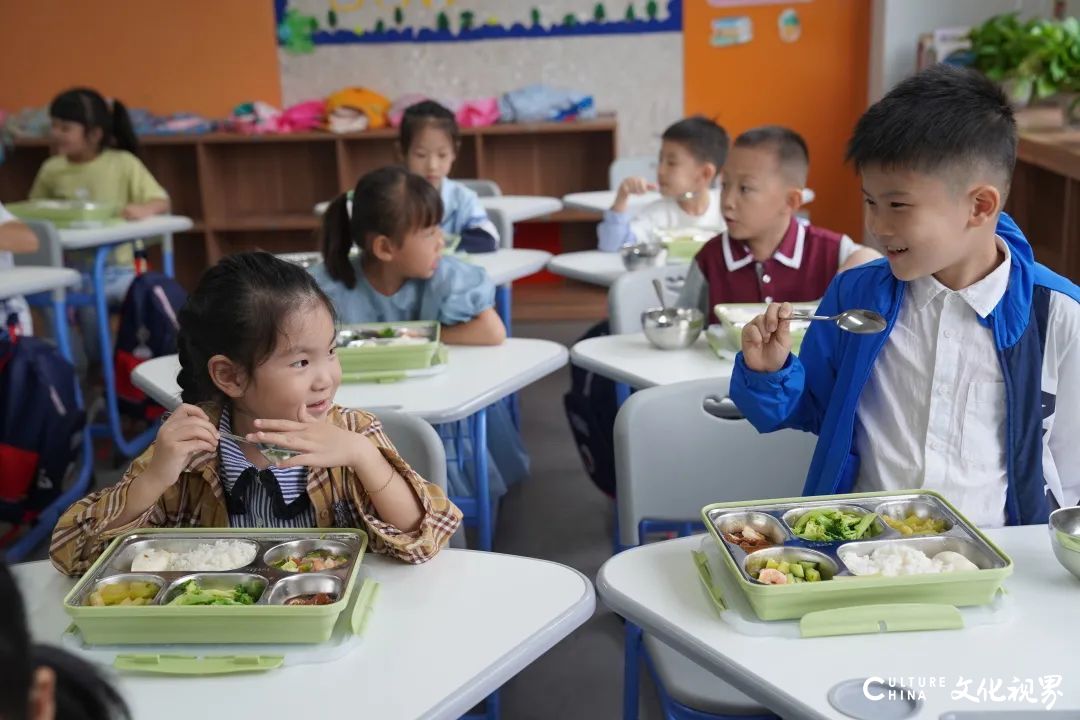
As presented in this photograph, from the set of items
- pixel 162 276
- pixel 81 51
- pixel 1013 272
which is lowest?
pixel 162 276

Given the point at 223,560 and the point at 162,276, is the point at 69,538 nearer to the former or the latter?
the point at 223,560

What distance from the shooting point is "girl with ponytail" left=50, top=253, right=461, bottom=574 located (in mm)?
1452

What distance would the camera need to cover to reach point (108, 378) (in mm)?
3797

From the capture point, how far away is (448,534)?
143cm

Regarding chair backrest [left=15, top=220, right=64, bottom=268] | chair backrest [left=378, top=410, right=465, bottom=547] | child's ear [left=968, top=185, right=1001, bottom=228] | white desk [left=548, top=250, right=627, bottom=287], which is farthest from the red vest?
chair backrest [left=15, top=220, right=64, bottom=268]

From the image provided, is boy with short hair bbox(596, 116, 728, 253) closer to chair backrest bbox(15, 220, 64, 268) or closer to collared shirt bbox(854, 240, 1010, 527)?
chair backrest bbox(15, 220, 64, 268)

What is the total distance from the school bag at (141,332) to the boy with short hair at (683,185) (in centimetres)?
150

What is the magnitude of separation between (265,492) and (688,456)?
2.08 ft

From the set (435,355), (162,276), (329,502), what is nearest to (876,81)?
(162,276)

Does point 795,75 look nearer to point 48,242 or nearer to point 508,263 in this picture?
point 508,263

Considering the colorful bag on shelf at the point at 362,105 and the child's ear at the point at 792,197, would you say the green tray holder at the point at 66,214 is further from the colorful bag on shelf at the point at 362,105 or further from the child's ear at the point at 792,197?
the child's ear at the point at 792,197

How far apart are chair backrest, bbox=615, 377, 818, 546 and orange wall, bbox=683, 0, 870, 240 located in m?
4.38

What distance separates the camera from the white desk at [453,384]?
211 cm

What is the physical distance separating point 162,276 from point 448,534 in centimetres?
280
